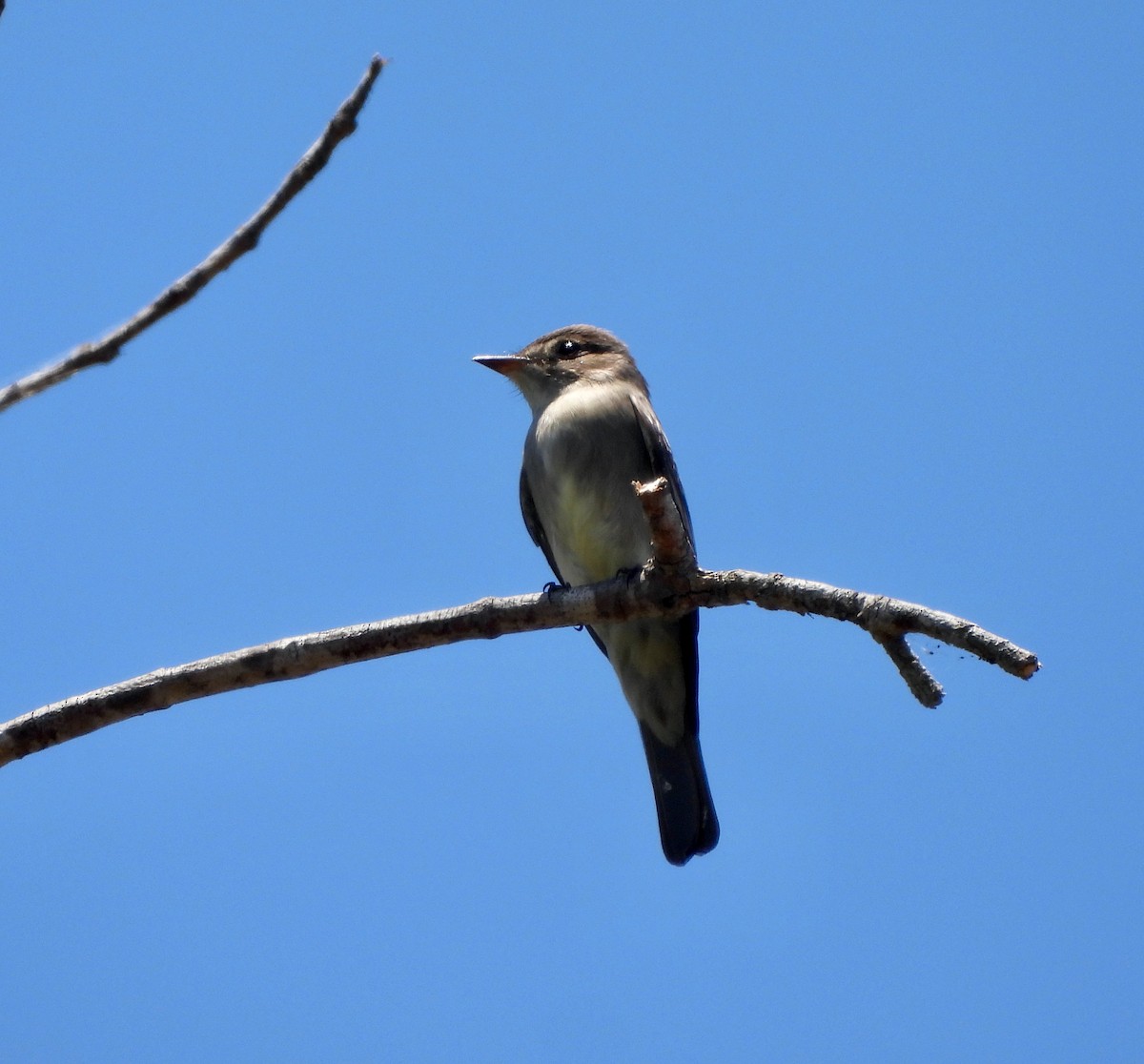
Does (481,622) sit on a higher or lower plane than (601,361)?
lower

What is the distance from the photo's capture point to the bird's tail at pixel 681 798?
7.13m

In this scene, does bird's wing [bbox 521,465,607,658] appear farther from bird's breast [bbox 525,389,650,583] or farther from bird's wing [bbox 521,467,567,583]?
bird's breast [bbox 525,389,650,583]

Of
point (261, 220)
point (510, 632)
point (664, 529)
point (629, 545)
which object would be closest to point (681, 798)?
point (629, 545)

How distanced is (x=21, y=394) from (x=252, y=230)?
68 centimetres

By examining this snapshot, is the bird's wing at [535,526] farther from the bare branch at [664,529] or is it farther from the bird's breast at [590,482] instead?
the bare branch at [664,529]

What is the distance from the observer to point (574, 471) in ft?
23.7

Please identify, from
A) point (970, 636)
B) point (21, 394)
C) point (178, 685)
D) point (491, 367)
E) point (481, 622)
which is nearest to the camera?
point (21, 394)

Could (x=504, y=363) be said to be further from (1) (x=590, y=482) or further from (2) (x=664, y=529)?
(2) (x=664, y=529)

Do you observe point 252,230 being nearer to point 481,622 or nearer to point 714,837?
point 481,622

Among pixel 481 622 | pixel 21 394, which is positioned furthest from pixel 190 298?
pixel 481 622

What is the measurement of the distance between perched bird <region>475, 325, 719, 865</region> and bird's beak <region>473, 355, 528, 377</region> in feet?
1.41

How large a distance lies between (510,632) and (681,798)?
107 inches

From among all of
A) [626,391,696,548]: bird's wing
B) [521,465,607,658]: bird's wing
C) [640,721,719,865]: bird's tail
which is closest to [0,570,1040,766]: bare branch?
[626,391,696,548]: bird's wing

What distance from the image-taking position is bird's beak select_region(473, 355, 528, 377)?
8.02 meters
